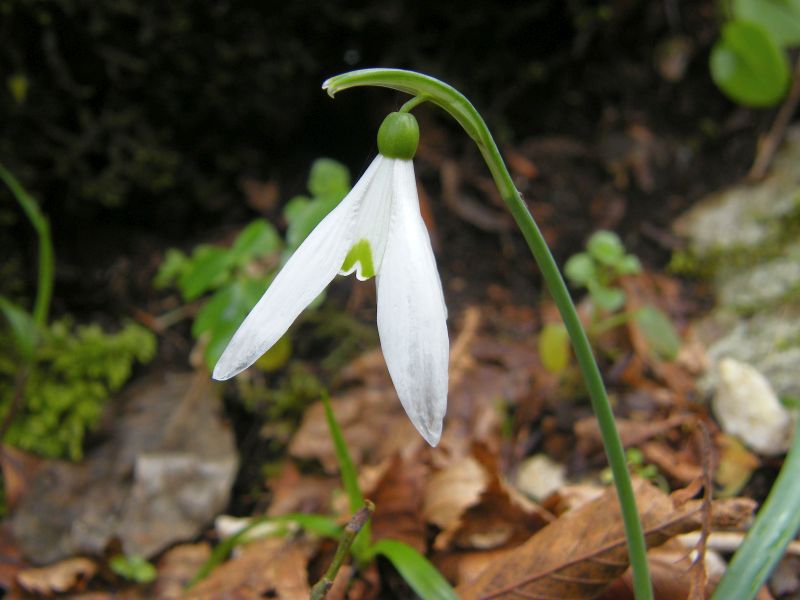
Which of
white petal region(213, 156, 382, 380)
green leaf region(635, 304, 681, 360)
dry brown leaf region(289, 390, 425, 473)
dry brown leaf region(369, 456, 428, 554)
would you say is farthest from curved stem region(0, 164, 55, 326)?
green leaf region(635, 304, 681, 360)

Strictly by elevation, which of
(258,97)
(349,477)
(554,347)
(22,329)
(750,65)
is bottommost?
(554,347)

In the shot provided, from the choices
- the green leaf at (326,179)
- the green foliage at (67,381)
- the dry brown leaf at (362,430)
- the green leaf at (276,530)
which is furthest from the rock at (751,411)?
the green foliage at (67,381)

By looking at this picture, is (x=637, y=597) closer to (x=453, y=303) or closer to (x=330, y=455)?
(x=330, y=455)

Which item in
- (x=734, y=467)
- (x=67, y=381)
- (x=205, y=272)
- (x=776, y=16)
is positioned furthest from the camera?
(x=776, y=16)

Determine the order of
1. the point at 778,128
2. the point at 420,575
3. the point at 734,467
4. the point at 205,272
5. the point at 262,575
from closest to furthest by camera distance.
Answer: the point at 420,575 < the point at 262,575 < the point at 734,467 < the point at 205,272 < the point at 778,128

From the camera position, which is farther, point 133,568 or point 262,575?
point 133,568

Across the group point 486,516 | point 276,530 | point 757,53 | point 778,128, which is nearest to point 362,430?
point 276,530

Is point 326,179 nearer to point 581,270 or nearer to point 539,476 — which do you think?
point 581,270

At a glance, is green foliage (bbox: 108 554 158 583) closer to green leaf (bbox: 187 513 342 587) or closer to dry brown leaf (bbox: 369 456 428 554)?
green leaf (bbox: 187 513 342 587)
